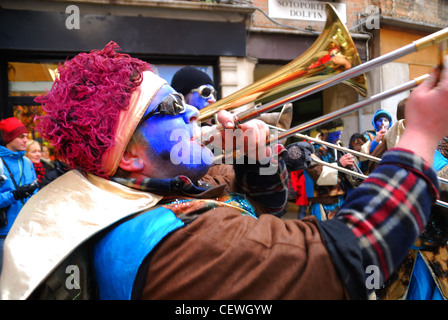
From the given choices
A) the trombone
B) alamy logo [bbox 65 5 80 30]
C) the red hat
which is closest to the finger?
the trombone

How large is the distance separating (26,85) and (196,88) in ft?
13.5

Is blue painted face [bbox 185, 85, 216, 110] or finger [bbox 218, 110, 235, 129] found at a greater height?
blue painted face [bbox 185, 85, 216, 110]

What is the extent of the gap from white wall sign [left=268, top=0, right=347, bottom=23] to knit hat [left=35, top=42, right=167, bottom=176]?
6808 millimetres

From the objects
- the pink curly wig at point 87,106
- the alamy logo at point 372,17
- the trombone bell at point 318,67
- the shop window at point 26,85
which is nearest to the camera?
the pink curly wig at point 87,106

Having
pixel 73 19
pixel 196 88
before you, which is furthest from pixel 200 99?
pixel 73 19

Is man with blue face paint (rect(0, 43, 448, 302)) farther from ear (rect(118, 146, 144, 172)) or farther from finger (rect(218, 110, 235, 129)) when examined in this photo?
finger (rect(218, 110, 235, 129))

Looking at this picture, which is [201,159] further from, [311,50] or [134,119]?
[311,50]

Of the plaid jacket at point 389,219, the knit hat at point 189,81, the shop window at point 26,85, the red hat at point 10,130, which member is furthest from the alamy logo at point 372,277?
the shop window at point 26,85

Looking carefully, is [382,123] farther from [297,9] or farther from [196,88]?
[297,9]

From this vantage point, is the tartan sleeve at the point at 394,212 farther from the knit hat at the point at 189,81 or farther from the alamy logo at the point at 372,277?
the knit hat at the point at 189,81

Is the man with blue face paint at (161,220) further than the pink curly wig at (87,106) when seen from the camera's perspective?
No

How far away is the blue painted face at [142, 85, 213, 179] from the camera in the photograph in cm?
132

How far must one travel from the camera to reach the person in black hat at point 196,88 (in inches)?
131
